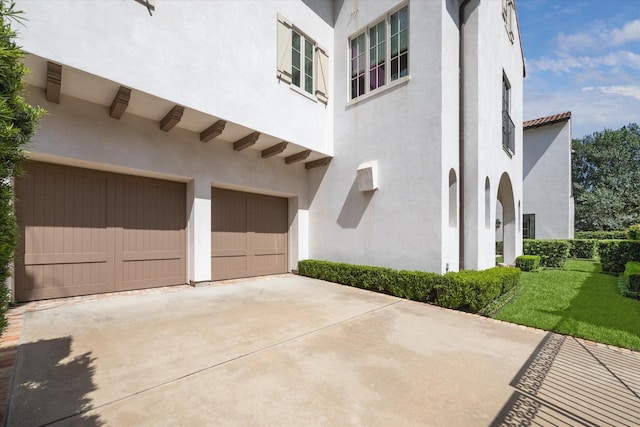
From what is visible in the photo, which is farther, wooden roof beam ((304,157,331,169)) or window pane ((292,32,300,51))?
wooden roof beam ((304,157,331,169))

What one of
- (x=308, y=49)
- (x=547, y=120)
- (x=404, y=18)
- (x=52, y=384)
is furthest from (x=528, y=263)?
(x=52, y=384)

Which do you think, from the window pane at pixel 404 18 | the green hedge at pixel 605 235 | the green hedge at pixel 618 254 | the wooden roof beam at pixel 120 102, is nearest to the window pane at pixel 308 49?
the window pane at pixel 404 18

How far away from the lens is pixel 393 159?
720 centimetres

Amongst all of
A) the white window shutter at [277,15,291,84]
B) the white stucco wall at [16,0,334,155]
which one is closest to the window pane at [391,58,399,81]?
the white stucco wall at [16,0,334,155]

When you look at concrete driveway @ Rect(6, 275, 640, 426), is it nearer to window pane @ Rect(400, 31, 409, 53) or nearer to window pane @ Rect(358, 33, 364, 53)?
window pane @ Rect(400, 31, 409, 53)

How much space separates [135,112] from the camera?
5809mm

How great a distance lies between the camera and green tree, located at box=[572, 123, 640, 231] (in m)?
22.0

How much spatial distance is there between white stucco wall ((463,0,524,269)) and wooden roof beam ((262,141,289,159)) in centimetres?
472

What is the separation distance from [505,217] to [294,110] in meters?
8.87

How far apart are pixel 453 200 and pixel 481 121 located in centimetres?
223

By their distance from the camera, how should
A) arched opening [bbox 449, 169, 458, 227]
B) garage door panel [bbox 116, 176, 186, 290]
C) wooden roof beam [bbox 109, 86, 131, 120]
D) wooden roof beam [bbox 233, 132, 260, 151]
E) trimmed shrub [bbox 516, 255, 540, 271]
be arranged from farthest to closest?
trimmed shrub [bbox 516, 255, 540, 271]
arched opening [bbox 449, 169, 458, 227]
wooden roof beam [bbox 233, 132, 260, 151]
garage door panel [bbox 116, 176, 186, 290]
wooden roof beam [bbox 109, 86, 131, 120]

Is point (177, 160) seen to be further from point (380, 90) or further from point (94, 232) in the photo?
point (380, 90)

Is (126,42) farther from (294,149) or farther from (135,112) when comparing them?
(294,149)

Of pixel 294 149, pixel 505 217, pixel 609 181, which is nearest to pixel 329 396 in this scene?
pixel 294 149
